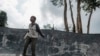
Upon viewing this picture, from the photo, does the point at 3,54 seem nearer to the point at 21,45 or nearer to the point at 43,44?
the point at 21,45

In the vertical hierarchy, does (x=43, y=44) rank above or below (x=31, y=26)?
below

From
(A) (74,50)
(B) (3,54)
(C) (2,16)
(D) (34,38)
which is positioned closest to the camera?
(D) (34,38)

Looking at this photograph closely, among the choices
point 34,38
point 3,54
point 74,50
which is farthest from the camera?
point 74,50

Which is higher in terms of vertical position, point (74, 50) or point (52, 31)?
point (52, 31)

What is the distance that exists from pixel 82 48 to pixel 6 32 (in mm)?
3566

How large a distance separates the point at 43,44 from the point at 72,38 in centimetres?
141

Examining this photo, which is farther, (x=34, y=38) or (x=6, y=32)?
(x=6, y=32)

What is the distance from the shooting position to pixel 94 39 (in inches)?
543

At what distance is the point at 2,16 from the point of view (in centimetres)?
3838

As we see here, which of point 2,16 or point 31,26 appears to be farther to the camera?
point 2,16

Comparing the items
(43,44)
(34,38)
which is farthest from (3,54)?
(34,38)

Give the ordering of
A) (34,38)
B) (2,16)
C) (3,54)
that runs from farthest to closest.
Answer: (2,16), (3,54), (34,38)

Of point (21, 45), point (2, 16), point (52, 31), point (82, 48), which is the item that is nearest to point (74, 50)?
point (82, 48)

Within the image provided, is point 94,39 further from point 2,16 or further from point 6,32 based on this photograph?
point 2,16
